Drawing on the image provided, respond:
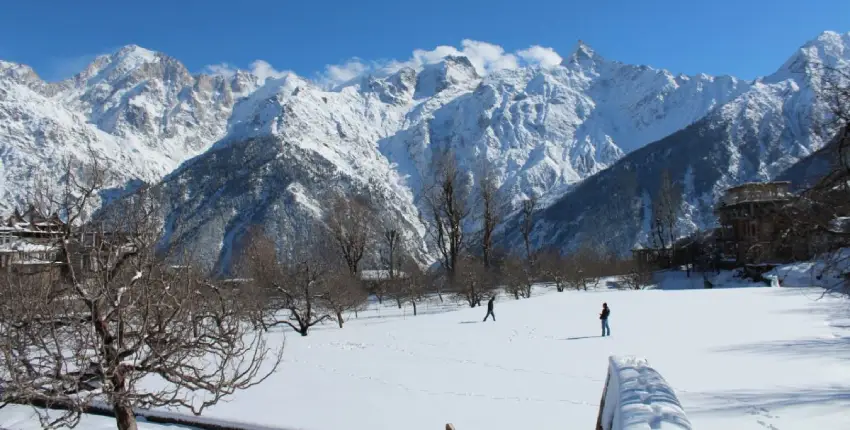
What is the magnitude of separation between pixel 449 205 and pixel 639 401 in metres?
40.2

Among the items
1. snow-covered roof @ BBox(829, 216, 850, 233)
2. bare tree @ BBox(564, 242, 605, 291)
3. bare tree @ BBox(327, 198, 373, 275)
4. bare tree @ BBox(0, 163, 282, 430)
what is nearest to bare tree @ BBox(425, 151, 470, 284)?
bare tree @ BBox(327, 198, 373, 275)

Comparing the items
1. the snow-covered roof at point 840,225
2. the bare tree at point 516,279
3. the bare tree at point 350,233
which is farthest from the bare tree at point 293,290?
the snow-covered roof at point 840,225

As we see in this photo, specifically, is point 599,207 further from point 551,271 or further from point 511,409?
point 511,409

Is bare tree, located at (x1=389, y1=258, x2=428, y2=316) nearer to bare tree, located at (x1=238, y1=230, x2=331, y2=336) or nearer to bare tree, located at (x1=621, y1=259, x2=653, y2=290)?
bare tree, located at (x1=238, y1=230, x2=331, y2=336)

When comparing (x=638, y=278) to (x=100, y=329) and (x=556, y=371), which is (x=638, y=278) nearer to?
(x=556, y=371)

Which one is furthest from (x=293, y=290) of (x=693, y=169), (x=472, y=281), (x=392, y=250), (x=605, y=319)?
(x=693, y=169)

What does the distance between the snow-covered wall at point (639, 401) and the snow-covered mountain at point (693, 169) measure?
506 feet

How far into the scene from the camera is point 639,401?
5316mm

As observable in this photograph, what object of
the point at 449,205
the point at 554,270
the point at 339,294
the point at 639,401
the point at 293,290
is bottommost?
the point at 639,401

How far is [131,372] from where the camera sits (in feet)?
29.7

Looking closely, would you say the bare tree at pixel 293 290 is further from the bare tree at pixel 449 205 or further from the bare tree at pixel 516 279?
the bare tree at pixel 516 279

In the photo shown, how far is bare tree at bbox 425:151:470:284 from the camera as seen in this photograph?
45.4 m

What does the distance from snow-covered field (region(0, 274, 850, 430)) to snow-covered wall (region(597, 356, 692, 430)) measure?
5023 mm

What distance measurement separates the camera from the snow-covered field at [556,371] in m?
12.6
